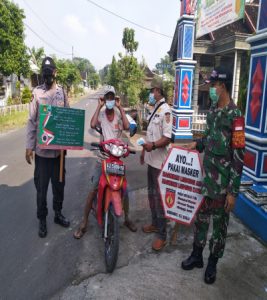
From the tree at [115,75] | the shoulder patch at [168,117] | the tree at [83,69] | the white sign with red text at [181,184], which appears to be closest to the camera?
the white sign with red text at [181,184]

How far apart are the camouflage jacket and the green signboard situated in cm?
172

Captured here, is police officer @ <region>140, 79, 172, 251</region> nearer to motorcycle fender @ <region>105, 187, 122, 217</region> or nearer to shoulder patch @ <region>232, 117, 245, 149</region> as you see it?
motorcycle fender @ <region>105, 187, 122, 217</region>

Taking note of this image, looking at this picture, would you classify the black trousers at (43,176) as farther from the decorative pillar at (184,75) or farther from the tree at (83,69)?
the tree at (83,69)

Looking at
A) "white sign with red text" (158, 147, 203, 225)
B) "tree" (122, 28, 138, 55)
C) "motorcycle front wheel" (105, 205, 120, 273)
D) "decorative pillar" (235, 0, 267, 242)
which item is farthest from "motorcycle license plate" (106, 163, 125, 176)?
"tree" (122, 28, 138, 55)

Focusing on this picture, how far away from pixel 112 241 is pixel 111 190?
1.72ft

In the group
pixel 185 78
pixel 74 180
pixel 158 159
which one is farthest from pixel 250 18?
pixel 158 159

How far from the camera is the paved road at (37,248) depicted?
300 cm

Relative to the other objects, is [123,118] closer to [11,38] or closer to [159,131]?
[159,131]

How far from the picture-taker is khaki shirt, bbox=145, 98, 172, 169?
3.56 meters

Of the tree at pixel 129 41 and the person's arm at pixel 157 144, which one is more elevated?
the tree at pixel 129 41

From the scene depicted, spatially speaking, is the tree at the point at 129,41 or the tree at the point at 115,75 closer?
the tree at the point at 129,41

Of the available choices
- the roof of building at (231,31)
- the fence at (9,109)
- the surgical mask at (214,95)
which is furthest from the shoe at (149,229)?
the fence at (9,109)

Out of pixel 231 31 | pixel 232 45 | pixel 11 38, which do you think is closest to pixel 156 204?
pixel 232 45

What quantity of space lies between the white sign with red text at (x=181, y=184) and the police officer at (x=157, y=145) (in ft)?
0.54
